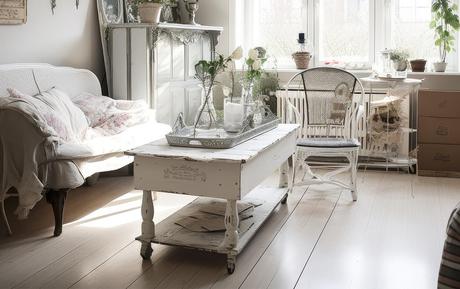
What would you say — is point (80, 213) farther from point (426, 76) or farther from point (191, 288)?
point (426, 76)

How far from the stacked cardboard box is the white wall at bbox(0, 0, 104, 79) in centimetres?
288

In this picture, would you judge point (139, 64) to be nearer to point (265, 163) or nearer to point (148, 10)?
point (148, 10)

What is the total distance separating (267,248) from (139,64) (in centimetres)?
221

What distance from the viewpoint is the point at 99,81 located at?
17.0 ft

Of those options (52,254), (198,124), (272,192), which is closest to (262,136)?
(198,124)

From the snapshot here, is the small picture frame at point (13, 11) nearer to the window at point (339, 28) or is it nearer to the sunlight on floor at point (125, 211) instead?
the sunlight on floor at point (125, 211)

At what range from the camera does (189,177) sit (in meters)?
2.85

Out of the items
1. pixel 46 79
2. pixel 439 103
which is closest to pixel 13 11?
pixel 46 79

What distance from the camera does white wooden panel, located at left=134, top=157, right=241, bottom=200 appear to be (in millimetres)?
2803

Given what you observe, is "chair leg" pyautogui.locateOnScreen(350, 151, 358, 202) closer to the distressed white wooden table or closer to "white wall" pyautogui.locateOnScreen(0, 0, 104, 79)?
the distressed white wooden table

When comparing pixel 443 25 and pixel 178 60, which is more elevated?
pixel 443 25

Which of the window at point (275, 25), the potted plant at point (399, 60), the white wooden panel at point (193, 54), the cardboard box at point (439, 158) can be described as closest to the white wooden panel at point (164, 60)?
the white wooden panel at point (193, 54)

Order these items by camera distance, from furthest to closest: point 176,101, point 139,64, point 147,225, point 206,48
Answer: point 206,48, point 176,101, point 139,64, point 147,225

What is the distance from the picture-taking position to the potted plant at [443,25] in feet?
17.1
